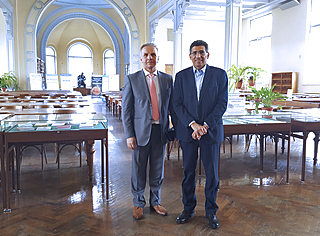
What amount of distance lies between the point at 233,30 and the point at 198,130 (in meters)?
6.89

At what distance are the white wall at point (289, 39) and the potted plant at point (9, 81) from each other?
1507 cm

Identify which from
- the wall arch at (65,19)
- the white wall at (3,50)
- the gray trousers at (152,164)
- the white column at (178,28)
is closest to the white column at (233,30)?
the white column at (178,28)

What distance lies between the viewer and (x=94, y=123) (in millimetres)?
3363

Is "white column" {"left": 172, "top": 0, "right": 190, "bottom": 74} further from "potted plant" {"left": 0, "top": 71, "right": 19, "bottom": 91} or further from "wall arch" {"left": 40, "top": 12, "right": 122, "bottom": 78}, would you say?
"wall arch" {"left": 40, "top": 12, "right": 122, "bottom": 78}

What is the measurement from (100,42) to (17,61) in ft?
43.4

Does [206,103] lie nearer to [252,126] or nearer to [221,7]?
[252,126]

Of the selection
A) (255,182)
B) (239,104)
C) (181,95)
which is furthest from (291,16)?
(181,95)

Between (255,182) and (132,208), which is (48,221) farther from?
(255,182)

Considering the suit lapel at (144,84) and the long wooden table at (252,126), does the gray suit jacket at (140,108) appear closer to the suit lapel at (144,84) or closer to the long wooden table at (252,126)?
the suit lapel at (144,84)

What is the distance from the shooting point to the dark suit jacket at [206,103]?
2.61 metres

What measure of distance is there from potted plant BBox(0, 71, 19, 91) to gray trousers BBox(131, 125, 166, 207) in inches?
524

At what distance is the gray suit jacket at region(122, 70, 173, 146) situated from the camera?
2.75 m

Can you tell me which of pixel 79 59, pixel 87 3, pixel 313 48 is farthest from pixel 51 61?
pixel 313 48

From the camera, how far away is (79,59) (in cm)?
2820
